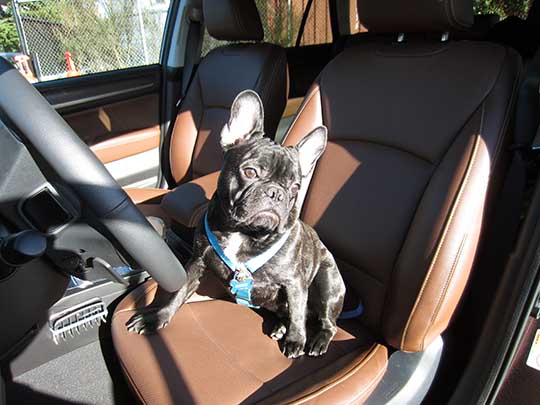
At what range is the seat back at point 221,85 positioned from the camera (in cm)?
246

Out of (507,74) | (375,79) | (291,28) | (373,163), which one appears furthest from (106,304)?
(291,28)

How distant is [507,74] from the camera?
141cm

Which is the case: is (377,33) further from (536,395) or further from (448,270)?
(536,395)

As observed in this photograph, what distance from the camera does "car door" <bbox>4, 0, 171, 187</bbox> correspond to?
286cm

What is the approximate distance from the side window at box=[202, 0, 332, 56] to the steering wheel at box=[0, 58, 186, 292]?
7.95 feet

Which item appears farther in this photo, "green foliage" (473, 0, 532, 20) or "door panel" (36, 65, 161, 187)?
"door panel" (36, 65, 161, 187)

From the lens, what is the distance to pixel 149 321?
1544 millimetres

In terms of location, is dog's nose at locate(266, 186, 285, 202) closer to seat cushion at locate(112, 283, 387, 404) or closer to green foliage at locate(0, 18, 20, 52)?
seat cushion at locate(112, 283, 387, 404)

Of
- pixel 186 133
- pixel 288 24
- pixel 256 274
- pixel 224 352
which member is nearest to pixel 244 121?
pixel 256 274

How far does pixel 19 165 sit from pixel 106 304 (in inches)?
35.3

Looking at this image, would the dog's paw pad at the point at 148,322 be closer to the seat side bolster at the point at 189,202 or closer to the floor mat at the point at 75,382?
the floor mat at the point at 75,382

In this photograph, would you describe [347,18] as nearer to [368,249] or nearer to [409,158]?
[409,158]

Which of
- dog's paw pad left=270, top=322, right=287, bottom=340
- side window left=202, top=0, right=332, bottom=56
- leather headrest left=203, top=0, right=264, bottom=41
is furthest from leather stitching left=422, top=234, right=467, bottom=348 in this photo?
side window left=202, top=0, right=332, bottom=56

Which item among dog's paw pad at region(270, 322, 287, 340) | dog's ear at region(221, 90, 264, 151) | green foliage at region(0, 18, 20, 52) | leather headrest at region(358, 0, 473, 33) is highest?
leather headrest at region(358, 0, 473, 33)
